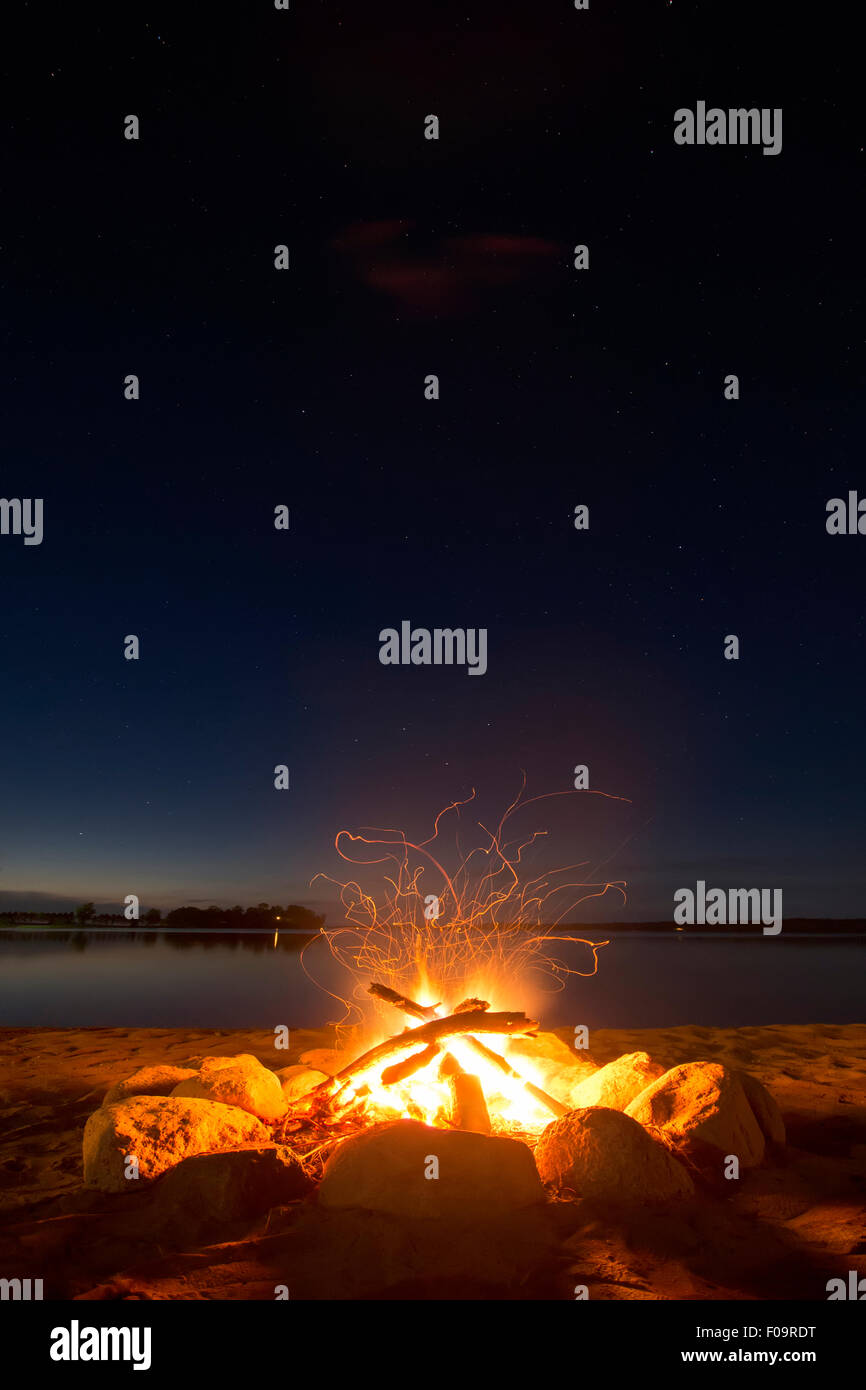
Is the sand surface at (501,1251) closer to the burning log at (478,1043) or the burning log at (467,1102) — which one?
the burning log at (467,1102)

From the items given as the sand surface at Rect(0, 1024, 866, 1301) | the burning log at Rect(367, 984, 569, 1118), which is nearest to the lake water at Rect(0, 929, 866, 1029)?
the burning log at Rect(367, 984, 569, 1118)

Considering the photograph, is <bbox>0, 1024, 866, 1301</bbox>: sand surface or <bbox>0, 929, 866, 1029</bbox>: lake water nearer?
<bbox>0, 1024, 866, 1301</bbox>: sand surface

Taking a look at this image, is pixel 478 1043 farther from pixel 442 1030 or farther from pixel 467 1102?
pixel 467 1102

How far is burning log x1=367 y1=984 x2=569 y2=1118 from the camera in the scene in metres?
6.16

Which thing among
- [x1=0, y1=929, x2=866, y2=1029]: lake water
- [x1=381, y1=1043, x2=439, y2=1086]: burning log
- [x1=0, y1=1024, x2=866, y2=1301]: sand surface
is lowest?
[x1=0, y1=929, x2=866, y2=1029]: lake water

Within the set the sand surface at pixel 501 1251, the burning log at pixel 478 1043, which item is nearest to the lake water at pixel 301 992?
the burning log at pixel 478 1043

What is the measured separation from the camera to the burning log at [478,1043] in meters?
6.16

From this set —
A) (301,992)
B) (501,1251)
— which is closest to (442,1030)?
(501,1251)

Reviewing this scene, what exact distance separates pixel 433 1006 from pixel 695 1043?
16.0 ft

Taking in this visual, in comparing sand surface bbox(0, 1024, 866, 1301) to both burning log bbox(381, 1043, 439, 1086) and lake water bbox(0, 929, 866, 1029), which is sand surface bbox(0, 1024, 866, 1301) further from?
lake water bbox(0, 929, 866, 1029)

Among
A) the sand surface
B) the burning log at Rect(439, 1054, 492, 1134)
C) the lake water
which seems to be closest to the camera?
the sand surface

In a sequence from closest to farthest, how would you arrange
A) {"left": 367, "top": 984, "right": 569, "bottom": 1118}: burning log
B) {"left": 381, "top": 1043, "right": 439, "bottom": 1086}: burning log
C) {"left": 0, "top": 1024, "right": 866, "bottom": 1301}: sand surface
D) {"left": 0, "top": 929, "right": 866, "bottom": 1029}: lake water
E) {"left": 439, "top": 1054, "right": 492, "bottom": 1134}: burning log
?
{"left": 0, "top": 1024, "right": 866, "bottom": 1301}: sand surface < {"left": 439, "top": 1054, "right": 492, "bottom": 1134}: burning log < {"left": 381, "top": 1043, "right": 439, "bottom": 1086}: burning log < {"left": 367, "top": 984, "right": 569, "bottom": 1118}: burning log < {"left": 0, "top": 929, "right": 866, "bottom": 1029}: lake water

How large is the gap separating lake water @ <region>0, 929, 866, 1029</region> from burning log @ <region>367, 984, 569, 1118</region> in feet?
3.15
